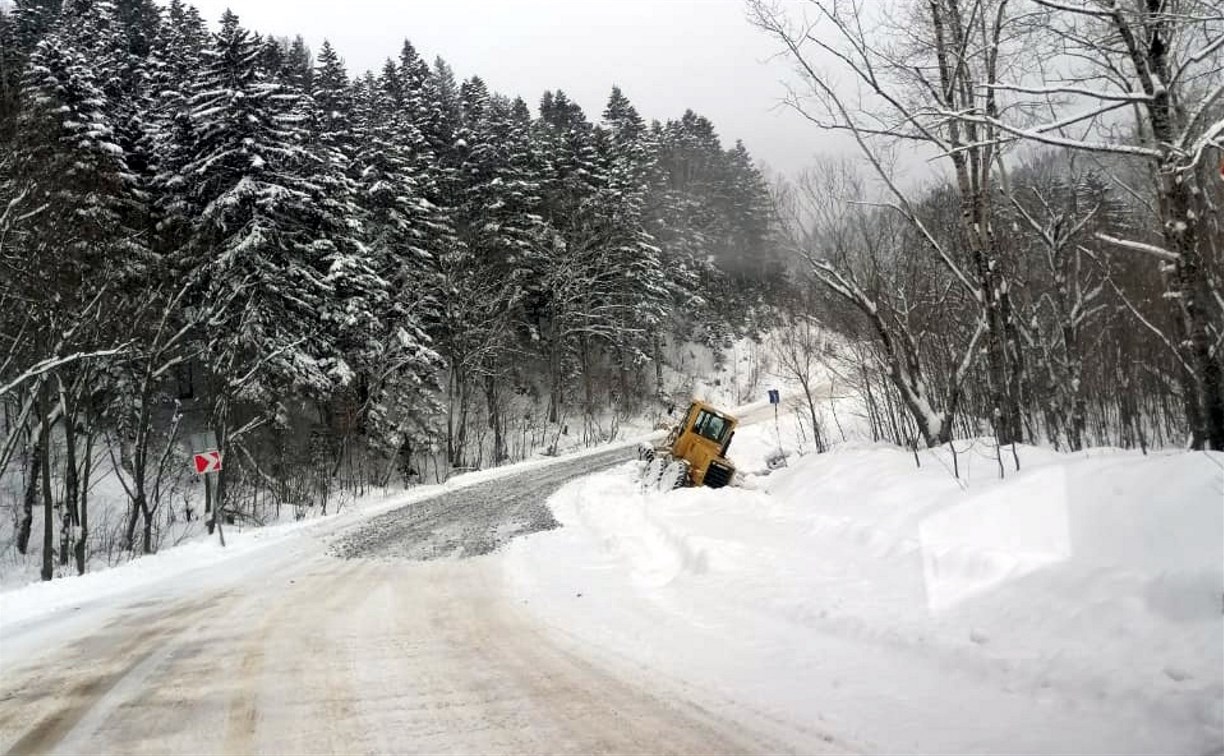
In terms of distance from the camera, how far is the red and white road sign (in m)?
14.9

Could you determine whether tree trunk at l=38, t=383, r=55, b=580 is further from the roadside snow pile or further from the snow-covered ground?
the roadside snow pile

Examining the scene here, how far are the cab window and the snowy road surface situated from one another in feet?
32.6

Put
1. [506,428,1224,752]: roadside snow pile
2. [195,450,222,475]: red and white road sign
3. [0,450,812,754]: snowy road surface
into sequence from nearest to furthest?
[506,428,1224,752]: roadside snow pile
[0,450,812,754]: snowy road surface
[195,450,222,475]: red and white road sign

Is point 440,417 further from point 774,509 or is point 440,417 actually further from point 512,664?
point 512,664

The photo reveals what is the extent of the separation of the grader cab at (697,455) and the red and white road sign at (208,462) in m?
9.57

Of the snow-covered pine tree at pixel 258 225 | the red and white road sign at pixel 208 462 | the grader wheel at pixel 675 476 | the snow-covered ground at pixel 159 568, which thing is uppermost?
the snow-covered pine tree at pixel 258 225

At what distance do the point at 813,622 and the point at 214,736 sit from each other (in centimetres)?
430

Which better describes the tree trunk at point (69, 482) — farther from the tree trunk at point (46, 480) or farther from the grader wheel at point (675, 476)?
the grader wheel at point (675, 476)

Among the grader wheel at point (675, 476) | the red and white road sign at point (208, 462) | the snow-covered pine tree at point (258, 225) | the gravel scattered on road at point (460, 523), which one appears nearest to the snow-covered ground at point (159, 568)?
the gravel scattered on road at point (460, 523)

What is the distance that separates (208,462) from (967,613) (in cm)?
1449

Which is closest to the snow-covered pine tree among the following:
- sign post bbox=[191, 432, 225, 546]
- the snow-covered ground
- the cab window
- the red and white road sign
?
sign post bbox=[191, 432, 225, 546]

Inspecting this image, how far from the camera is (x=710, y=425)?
63.2 feet

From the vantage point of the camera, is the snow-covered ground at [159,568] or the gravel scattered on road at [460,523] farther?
the gravel scattered on road at [460,523]

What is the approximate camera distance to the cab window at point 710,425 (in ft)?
62.7
